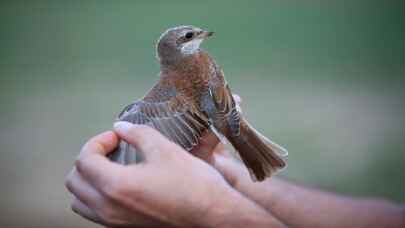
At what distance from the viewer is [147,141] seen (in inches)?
67.1

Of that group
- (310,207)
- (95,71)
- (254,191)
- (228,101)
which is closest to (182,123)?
(228,101)

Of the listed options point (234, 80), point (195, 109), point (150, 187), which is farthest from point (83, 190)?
point (234, 80)

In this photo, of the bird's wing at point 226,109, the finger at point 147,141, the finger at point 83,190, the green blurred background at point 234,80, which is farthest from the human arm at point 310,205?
the green blurred background at point 234,80

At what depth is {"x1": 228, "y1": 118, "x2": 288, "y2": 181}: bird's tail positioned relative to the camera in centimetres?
205

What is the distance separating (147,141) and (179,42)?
2.00 feet

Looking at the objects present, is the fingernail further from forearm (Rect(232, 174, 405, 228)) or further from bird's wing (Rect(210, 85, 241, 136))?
forearm (Rect(232, 174, 405, 228))

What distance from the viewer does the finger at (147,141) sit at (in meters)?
1.68

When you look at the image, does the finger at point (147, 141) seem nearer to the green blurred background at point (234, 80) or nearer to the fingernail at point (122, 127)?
the fingernail at point (122, 127)

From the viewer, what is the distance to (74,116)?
446 centimetres

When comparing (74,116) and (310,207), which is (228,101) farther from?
(74,116)

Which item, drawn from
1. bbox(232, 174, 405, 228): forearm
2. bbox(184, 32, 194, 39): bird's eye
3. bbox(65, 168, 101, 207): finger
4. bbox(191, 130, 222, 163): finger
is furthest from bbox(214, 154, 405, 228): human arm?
bbox(65, 168, 101, 207): finger

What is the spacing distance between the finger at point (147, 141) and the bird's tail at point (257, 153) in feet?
1.42

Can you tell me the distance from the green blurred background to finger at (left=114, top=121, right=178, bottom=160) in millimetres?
2239

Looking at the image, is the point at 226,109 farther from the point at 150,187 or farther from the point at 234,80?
Result: the point at 234,80
